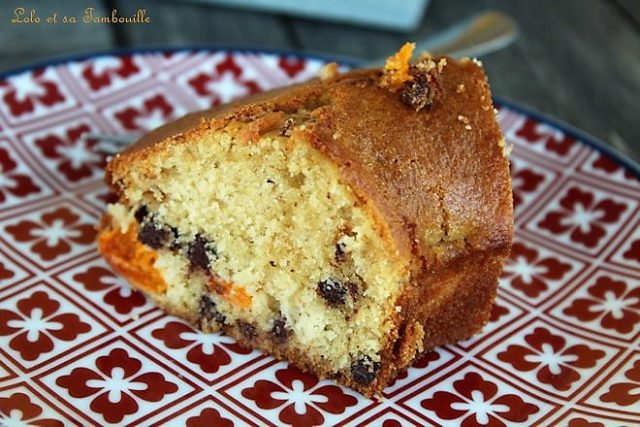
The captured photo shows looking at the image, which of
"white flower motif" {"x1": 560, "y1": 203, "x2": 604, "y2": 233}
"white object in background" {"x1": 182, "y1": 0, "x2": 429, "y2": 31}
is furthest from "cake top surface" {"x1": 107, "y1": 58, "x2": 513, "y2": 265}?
"white object in background" {"x1": 182, "y1": 0, "x2": 429, "y2": 31}

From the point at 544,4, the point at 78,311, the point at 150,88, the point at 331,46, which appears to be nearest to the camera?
the point at 78,311

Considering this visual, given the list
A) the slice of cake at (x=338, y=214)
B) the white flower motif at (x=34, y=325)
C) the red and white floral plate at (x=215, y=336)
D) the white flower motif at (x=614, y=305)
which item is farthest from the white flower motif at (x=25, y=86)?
the white flower motif at (x=614, y=305)

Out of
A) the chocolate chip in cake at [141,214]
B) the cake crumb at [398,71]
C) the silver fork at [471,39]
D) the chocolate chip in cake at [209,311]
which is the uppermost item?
the silver fork at [471,39]

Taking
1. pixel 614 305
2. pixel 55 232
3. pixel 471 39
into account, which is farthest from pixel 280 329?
pixel 471 39

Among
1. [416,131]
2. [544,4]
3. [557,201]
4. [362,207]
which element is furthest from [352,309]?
[544,4]

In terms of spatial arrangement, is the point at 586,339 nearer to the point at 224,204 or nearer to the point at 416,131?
the point at 416,131

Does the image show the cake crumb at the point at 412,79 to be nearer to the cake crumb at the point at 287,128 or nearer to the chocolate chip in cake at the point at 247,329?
the cake crumb at the point at 287,128

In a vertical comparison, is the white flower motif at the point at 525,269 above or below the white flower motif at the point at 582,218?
below

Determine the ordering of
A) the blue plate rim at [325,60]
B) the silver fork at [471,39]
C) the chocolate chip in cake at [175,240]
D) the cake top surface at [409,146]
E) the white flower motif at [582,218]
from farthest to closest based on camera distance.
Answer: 1. the silver fork at [471,39]
2. the blue plate rim at [325,60]
3. the white flower motif at [582,218]
4. the chocolate chip in cake at [175,240]
5. the cake top surface at [409,146]
